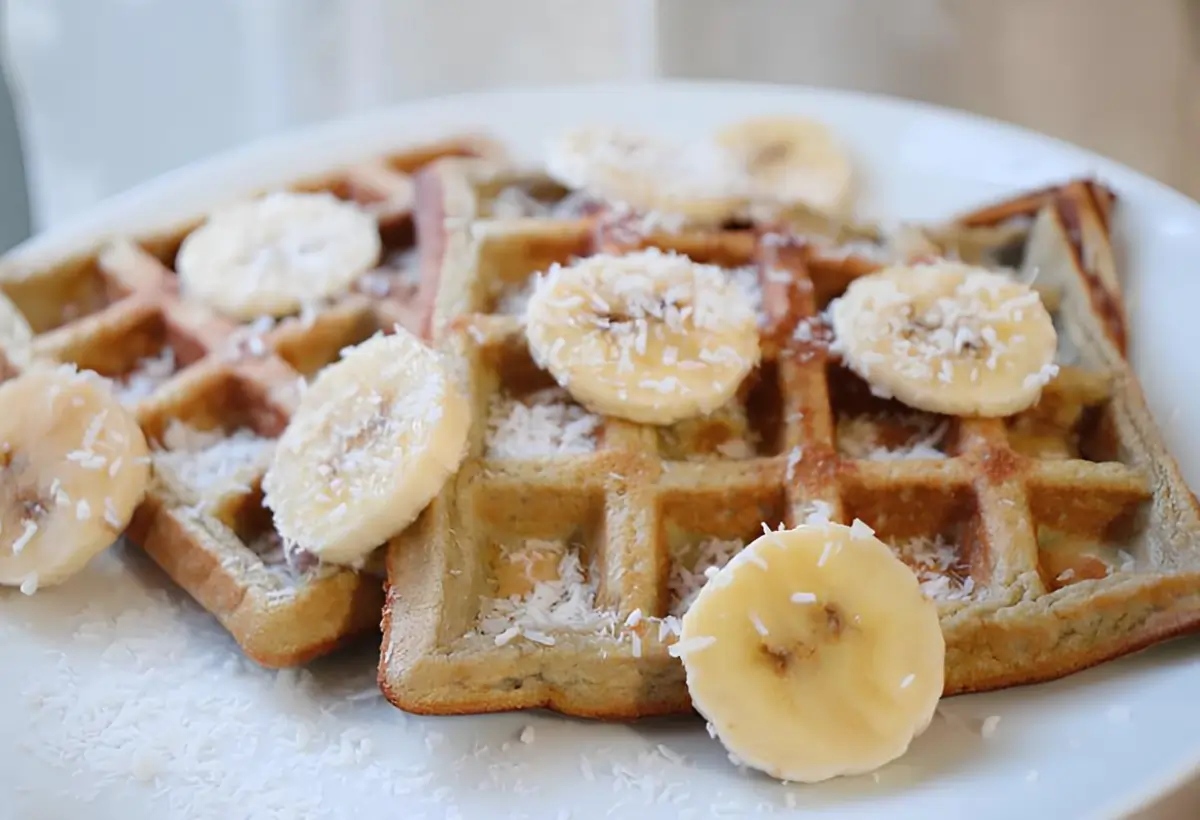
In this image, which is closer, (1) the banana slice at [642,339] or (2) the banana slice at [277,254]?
(1) the banana slice at [642,339]

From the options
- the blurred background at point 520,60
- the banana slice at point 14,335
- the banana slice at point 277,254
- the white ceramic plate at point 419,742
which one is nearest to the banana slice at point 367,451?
the white ceramic plate at point 419,742

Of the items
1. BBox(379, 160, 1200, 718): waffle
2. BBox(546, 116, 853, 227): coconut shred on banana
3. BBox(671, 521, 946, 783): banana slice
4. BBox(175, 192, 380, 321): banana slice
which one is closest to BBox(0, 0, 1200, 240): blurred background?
BBox(546, 116, 853, 227): coconut shred on banana

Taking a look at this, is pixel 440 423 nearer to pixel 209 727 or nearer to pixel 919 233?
pixel 209 727

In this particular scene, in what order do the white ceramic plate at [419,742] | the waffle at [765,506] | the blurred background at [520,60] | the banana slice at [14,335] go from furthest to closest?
the blurred background at [520,60] < the banana slice at [14,335] < the waffle at [765,506] < the white ceramic plate at [419,742]

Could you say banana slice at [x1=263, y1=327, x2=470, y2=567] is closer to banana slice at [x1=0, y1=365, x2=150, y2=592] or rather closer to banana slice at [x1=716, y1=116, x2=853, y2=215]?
banana slice at [x1=0, y1=365, x2=150, y2=592]

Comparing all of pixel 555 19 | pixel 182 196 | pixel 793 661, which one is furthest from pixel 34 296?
pixel 555 19

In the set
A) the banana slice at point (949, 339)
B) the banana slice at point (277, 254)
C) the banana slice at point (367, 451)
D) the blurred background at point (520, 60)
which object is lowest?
the blurred background at point (520, 60)

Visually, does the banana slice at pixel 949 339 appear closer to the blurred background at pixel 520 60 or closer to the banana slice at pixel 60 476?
the banana slice at pixel 60 476

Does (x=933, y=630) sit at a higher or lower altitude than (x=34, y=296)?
higher
